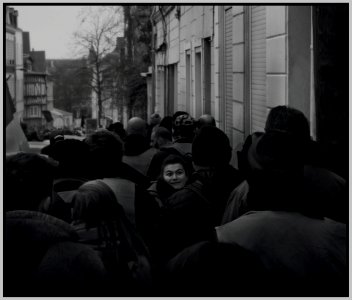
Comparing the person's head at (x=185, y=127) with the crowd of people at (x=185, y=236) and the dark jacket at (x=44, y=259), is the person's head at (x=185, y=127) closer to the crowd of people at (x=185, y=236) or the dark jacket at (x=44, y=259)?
the crowd of people at (x=185, y=236)

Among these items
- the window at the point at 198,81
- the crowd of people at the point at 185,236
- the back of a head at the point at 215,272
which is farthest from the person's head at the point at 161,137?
the window at the point at 198,81

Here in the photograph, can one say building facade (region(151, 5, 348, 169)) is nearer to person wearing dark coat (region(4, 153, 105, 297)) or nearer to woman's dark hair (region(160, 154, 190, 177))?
woman's dark hair (region(160, 154, 190, 177))

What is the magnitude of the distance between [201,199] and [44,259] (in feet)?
3.51

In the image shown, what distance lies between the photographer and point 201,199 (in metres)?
3.55

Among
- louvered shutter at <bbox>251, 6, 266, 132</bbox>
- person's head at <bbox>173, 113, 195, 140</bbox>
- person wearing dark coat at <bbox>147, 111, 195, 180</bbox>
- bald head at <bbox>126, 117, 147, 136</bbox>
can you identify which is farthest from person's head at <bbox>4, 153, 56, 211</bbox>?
bald head at <bbox>126, 117, 147, 136</bbox>

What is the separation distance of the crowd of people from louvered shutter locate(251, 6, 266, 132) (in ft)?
10.7

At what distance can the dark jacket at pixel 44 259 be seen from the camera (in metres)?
2.67

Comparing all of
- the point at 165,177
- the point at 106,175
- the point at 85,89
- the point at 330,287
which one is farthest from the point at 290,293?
the point at 85,89

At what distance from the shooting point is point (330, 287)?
2816mm

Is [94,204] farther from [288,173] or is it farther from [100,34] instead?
[100,34]

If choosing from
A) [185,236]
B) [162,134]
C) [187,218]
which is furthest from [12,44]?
[185,236]

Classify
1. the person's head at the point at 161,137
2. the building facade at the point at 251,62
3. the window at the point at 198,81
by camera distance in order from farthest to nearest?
the window at the point at 198,81 → the person's head at the point at 161,137 → the building facade at the point at 251,62

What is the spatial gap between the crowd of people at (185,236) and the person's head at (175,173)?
1092 mm

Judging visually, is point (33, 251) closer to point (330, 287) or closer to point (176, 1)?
point (330, 287)
